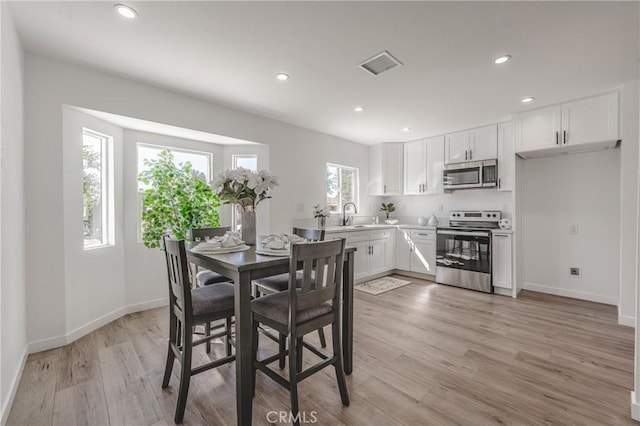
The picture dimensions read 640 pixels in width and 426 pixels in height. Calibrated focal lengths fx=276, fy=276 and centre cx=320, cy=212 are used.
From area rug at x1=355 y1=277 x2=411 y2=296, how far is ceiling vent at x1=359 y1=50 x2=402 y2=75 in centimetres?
285

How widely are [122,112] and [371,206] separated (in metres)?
4.27

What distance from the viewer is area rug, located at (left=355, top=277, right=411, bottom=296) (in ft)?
13.5

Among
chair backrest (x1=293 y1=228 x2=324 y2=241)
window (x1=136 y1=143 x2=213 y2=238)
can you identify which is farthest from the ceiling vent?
window (x1=136 y1=143 x2=213 y2=238)

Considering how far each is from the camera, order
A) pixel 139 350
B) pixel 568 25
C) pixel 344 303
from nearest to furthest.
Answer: pixel 568 25
pixel 344 303
pixel 139 350

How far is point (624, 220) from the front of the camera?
290cm

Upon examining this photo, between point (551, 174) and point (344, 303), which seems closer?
point (344, 303)

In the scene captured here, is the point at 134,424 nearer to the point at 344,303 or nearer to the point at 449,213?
the point at 344,303

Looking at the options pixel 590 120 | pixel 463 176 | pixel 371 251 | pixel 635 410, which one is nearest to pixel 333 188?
pixel 371 251

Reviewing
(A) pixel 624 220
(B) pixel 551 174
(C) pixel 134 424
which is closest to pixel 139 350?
(C) pixel 134 424

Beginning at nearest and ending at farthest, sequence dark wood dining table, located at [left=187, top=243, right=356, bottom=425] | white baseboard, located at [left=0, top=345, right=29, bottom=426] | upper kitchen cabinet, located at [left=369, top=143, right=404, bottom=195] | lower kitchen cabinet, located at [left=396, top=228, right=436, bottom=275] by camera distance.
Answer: dark wood dining table, located at [left=187, top=243, right=356, bottom=425]
white baseboard, located at [left=0, top=345, right=29, bottom=426]
lower kitchen cabinet, located at [left=396, top=228, right=436, bottom=275]
upper kitchen cabinet, located at [left=369, top=143, right=404, bottom=195]

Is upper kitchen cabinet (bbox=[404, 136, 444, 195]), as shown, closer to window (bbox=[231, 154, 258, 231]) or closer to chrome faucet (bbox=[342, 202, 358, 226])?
chrome faucet (bbox=[342, 202, 358, 226])

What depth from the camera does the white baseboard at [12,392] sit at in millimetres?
1559

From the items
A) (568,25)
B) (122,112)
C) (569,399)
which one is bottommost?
(569,399)

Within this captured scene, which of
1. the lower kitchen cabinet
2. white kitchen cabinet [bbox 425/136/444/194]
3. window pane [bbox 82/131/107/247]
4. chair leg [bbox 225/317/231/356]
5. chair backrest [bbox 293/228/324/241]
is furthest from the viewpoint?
white kitchen cabinet [bbox 425/136/444/194]
